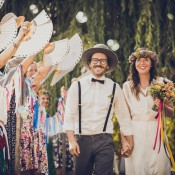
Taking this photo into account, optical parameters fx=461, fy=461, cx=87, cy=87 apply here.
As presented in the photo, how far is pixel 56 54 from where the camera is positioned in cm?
629

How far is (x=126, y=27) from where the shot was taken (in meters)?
8.73

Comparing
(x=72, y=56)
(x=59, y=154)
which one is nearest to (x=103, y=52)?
(x=72, y=56)

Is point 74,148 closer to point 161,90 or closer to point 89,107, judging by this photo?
point 89,107

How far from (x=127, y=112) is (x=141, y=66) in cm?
58

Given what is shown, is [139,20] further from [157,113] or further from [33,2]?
[157,113]

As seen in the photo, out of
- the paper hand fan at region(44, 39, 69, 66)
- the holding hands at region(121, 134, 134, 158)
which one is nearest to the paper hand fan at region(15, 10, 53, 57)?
the paper hand fan at region(44, 39, 69, 66)

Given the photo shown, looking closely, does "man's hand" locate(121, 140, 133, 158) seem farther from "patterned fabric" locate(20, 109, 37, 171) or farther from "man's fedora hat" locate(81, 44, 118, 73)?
"patterned fabric" locate(20, 109, 37, 171)

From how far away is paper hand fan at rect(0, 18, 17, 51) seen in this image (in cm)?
522

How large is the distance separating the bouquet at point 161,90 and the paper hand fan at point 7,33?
1656mm

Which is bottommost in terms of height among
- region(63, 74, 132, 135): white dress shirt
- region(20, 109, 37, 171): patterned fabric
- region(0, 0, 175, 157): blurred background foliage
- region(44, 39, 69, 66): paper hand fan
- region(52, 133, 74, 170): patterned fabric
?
region(52, 133, 74, 170): patterned fabric

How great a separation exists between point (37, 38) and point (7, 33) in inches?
14.7

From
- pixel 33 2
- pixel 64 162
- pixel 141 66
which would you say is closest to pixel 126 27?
pixel 33 2

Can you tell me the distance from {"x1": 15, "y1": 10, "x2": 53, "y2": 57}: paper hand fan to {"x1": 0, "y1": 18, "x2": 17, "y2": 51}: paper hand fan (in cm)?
16

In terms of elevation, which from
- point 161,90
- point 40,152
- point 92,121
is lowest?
point 40,152
